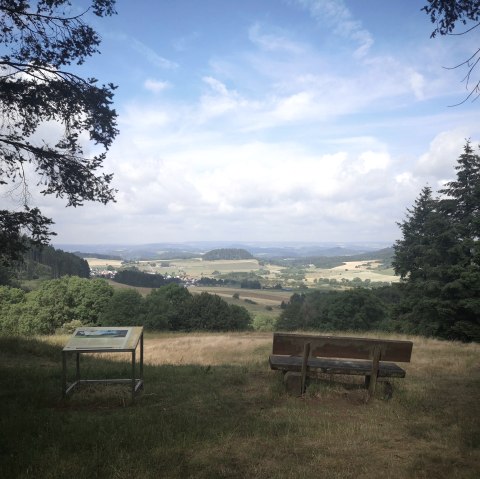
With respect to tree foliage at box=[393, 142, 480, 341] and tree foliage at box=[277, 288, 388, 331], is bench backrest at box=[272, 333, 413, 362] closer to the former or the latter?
tree foliage at box=[393, 142, 480, 341]

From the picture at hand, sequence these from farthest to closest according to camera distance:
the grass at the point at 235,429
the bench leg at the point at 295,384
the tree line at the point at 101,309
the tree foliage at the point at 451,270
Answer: the tree line at the point at 101,309 < the tree foliage at the point at 451,270 < the bench leg at the point at 295,384 < the grass at the point at 235,429

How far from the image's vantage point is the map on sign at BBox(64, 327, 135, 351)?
6496 mm

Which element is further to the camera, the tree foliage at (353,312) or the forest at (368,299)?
the tree foliage at (353,312)

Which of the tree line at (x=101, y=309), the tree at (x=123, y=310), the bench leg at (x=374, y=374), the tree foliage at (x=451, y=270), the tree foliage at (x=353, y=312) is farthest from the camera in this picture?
the tree at (x=123, y=310)

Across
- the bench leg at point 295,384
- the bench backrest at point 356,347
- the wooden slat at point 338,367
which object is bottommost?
the bench leg at point 295,384

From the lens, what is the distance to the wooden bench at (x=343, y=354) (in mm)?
7074

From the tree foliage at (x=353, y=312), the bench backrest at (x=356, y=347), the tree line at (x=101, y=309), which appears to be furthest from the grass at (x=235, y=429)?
the tree line at (x=101, y=309)

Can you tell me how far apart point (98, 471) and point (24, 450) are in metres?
0.99

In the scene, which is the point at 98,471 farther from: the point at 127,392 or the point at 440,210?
the point at 440,210

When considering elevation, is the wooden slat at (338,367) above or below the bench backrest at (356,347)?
below

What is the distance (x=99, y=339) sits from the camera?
682 cm

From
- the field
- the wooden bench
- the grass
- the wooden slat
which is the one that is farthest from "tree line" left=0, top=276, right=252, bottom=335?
the field

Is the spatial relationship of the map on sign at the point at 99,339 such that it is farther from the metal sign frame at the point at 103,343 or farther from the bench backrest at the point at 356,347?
the bench backrest at the point at 356,347

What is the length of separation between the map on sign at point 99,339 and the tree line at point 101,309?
42.4 metres
